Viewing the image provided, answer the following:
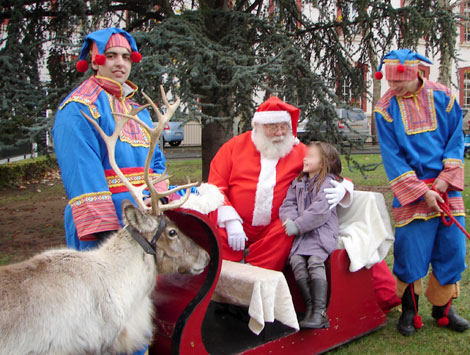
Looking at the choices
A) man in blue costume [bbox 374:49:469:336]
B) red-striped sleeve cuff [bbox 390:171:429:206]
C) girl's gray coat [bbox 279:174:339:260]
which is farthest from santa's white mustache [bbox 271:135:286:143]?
red-striped sleeve cuff [bbox 390:171:429:206]

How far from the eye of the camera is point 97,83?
3.01 metres

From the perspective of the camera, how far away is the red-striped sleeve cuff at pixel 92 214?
8.91ft

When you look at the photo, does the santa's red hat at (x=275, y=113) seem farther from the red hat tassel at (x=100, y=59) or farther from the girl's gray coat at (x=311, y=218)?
the red hat tassel at (x=100, y=59)

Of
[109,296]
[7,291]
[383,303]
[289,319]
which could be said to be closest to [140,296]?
[109,296]

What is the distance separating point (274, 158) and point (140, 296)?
6.00ft

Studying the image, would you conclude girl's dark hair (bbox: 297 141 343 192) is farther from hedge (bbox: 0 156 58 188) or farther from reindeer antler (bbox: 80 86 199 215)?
hedge (bbox: 0 156 58 188)

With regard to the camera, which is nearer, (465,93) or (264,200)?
(264,200)

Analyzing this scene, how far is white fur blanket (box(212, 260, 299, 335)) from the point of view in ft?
10.4

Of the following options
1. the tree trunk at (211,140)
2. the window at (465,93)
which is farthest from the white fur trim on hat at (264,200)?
the window at (465,93)

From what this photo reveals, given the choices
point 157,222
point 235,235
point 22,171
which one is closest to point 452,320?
point 235,235

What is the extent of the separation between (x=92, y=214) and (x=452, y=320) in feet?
10.1

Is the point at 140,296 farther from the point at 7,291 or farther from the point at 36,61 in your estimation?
the point at 36,61

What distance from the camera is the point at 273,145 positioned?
13.0ft

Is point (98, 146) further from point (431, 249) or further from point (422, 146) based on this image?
point (431, 249)
